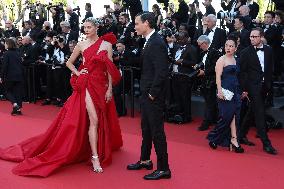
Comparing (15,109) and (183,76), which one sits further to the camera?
(15,109)

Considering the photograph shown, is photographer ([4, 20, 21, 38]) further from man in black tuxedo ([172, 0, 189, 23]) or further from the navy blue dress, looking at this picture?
the navy blue dress

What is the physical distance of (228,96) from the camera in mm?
Result: 6168

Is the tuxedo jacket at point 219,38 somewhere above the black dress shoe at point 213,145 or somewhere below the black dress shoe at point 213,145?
above

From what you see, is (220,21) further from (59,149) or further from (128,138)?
(59,149)

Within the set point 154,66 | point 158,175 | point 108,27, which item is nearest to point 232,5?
point 108,27

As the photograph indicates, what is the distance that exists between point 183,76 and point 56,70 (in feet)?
11.4

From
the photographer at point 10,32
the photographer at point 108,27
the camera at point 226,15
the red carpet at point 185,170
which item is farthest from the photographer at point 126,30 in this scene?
the photographer at point 10,32

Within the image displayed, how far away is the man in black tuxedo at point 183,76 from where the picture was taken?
26.9 ft

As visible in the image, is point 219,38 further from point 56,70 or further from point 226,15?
point 56,70

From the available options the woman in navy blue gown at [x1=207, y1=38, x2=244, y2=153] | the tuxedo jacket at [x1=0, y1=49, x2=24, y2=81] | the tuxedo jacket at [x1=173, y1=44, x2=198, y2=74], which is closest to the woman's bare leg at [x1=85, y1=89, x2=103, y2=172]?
the woman in navy blue gown at [x1=207, y1=38, x2=244, y2=153]

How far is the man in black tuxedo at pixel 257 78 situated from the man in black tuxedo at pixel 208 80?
1073mm

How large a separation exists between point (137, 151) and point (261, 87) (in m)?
1.92

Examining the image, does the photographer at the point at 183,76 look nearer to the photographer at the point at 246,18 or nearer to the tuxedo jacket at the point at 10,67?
the photographer at the point at 246,18

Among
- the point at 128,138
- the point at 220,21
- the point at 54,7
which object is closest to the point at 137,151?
the point at 128,138
